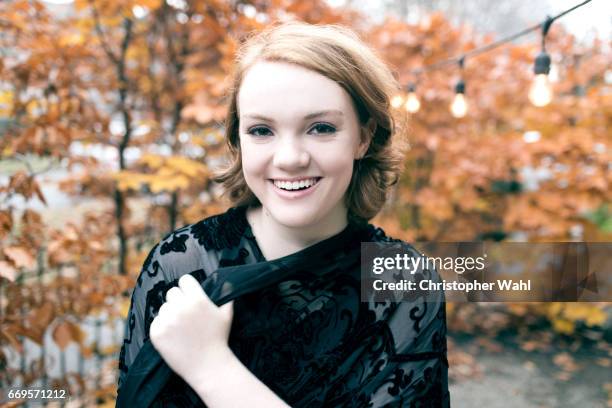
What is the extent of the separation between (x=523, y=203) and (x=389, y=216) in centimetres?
138

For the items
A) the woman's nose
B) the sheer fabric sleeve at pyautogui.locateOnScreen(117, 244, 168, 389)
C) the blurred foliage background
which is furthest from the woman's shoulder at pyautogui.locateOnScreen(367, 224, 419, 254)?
the sheer fabric sleeve at pyautogui.locateOnScreen(117, 244, 168, 389)

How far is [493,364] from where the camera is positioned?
14.3 ft

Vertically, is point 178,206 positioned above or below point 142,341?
above

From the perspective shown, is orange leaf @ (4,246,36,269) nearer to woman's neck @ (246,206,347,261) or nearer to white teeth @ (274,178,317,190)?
woman's neck @ (246,206,347,261)

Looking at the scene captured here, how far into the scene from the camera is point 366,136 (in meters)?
1.24

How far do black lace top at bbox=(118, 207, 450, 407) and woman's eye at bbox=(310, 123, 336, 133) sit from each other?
1.02 feet

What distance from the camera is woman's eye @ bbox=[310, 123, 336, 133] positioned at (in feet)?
3.43

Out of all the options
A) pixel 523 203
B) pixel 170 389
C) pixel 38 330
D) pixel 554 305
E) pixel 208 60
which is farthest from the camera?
pixel 554 305

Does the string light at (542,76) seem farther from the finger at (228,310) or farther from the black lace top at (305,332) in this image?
the finger at (228,310)

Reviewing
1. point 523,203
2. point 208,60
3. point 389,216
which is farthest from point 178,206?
point 523,203

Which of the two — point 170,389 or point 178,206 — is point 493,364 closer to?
point 178,206

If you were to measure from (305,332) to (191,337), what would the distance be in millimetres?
308

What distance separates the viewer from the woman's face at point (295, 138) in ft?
3.31

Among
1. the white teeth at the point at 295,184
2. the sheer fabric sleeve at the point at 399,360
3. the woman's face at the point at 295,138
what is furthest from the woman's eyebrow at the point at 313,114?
the sheer fabric sleeve at the point at 399,360
